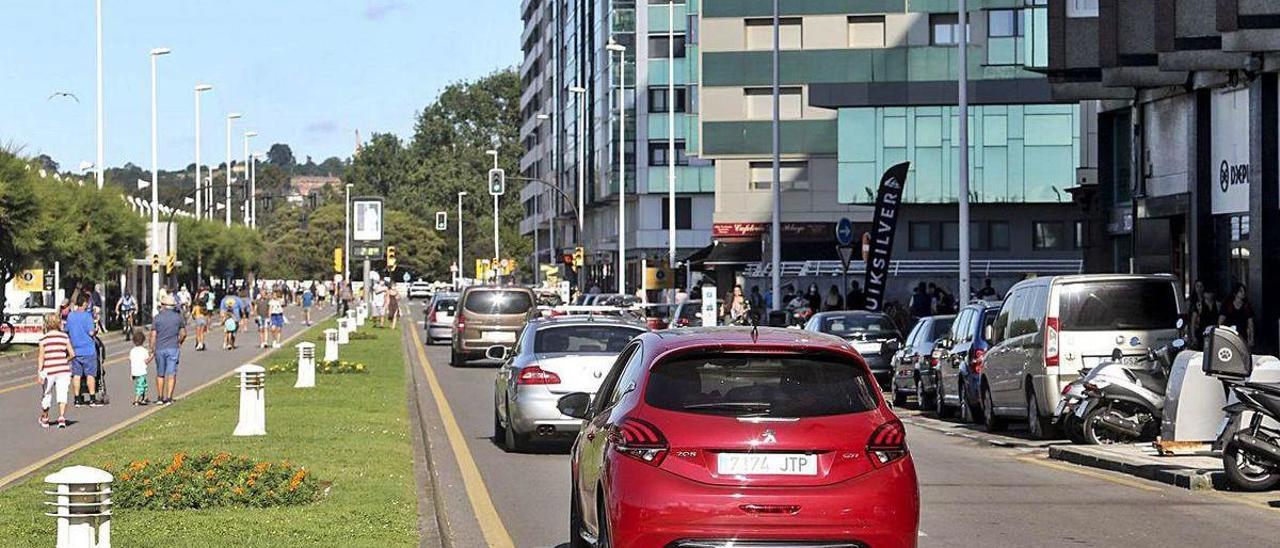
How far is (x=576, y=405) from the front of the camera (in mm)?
11828

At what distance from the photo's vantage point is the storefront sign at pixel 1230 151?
1276 inches

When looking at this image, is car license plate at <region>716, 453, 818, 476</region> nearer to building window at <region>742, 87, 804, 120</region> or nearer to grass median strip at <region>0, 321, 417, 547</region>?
grass median strip at <region>0, 321, 417, 547</region>

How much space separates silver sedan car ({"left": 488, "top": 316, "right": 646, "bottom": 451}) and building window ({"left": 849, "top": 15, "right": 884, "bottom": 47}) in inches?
2140

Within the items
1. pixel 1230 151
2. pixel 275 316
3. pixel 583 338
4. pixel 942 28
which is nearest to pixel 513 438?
pixel 583 338

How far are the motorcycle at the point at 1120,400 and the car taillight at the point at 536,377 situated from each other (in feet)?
18.7

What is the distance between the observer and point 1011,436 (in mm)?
24859

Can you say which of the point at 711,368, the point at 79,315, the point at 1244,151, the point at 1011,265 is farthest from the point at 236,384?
the point at 1011,265

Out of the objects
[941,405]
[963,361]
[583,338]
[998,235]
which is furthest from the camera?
[998,235]

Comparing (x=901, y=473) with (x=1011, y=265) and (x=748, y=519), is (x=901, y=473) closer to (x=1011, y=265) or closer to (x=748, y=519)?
(x=748, y=519)

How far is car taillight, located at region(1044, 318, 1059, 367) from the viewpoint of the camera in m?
22.6

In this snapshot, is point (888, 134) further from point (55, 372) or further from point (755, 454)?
point (755, 454)

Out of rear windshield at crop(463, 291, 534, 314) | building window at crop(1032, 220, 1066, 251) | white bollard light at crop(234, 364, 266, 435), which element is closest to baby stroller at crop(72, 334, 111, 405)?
white bollard light at crop(234, 364, 266, 435)

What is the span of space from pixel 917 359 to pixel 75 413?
1261 cm

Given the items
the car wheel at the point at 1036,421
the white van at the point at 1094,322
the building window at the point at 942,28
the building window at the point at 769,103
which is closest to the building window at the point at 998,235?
the building window at the point at 942,28
